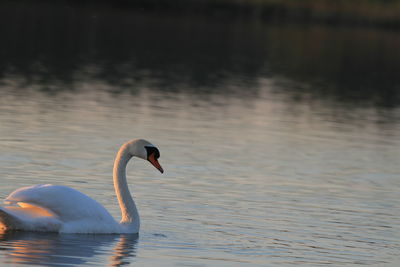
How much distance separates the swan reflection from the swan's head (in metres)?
0.83

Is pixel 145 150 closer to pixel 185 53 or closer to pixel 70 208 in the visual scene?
pixel 70 208

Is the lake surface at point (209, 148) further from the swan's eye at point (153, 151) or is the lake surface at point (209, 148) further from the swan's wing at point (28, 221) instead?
the swan's eye at point (153, 151)

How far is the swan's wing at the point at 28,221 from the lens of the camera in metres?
12.1

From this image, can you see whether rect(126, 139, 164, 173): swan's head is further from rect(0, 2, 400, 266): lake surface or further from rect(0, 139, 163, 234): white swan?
rect(0, 2, 400, 266): lake surface

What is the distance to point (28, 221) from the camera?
12.2 m

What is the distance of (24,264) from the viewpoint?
35.5 ft

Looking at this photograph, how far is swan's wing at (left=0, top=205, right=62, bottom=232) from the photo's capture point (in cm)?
1209

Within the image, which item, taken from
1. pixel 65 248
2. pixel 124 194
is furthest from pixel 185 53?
pixel 65 248

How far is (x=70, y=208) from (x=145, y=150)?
119 centimetres

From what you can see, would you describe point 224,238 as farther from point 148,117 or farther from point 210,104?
point 210,104

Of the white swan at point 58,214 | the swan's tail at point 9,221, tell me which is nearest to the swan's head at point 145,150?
the white swan at point 58,214

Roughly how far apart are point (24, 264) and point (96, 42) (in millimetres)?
36041

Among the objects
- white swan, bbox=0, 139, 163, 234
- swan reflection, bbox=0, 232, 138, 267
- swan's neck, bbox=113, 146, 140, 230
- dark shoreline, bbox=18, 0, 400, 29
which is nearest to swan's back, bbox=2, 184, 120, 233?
white swan, bbox=0, 139, 163, 234

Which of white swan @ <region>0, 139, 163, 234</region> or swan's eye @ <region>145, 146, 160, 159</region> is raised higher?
swan's eye @ <region>145, 146, 160, 159</region>
